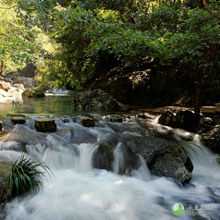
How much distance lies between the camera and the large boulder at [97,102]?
59.7 ft

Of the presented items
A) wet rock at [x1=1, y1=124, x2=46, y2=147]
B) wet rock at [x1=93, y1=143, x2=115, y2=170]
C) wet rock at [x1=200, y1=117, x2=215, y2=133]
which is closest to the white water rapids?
wet rock at [x1=93, y1=143, x2=115, y2=170]

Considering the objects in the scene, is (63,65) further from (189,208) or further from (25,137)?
(189,208)

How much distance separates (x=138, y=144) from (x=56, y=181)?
2.84 meters

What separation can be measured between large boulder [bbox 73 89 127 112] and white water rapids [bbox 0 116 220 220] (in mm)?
7614

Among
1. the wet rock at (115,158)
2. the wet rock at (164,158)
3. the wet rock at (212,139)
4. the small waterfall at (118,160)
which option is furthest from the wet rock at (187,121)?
the small waterfall at (118,160)

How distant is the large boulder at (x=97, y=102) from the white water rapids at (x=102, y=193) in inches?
300

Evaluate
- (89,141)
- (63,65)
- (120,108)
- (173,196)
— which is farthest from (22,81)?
(173,196)

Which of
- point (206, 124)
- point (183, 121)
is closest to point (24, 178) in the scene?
point (183, 121)

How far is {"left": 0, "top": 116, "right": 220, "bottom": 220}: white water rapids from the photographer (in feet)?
22.1

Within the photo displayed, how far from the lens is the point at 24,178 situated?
696 cm

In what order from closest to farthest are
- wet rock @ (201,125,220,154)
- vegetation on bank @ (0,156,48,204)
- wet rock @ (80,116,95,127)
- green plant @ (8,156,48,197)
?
vegetation on bank @ (0,156,48,204)
green plant @ (8,156,48,197)
wet rock @ (201,125,220,154)
wet rock @ (80,116,95,127)

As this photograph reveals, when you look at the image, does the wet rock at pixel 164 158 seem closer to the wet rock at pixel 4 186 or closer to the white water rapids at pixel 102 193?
the white water rapids at pixel 102 193

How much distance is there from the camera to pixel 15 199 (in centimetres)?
670

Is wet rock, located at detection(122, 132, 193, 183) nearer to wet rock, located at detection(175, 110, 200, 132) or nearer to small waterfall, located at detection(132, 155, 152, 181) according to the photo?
small waterfall, located at detection(132, 155, 152, 181)
